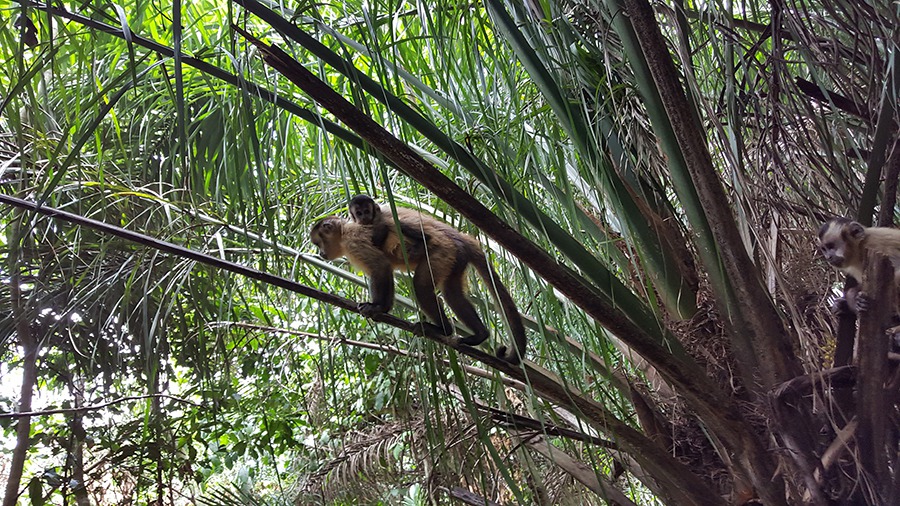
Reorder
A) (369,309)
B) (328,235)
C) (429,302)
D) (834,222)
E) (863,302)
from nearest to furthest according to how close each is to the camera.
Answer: (863,302) < (834,222) < (369,309) < (429,302) < (328,235)

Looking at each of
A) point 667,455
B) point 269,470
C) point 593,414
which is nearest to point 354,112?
point 593,414

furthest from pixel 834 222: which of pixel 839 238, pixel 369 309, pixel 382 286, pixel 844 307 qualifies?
pixel 382 286

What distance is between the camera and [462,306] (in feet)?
9.52

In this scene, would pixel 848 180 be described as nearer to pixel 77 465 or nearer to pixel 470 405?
pixel 470 405

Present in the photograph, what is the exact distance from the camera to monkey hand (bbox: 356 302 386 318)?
2184 mm

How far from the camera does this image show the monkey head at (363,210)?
303 cm

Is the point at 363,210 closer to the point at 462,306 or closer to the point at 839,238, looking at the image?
the point at 462,306

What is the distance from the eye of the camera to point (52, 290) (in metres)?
2.94

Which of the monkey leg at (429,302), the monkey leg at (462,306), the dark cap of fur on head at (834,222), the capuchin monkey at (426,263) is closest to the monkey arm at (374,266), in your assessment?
the capuchin monkey at (426,263)

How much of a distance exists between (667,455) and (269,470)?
449 centimetres

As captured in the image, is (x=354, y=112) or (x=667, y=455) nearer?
(x=354, y=112)

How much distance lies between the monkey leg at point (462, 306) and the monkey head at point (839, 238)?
128 centimetres

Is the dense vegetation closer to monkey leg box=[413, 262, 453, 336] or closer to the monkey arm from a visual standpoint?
the monkey arm

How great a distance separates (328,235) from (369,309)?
2.94 feet
